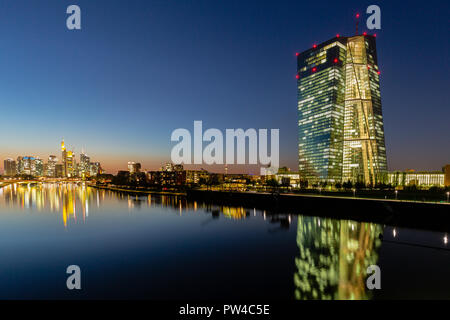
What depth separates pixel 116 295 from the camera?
57.7 ft

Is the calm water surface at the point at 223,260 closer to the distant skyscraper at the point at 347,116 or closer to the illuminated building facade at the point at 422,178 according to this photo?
the distant skyscraper at the point at 347,116

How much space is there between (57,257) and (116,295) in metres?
14.2

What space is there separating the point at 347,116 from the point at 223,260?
131 metres

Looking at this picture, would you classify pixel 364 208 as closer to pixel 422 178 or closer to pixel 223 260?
pixel 223 260

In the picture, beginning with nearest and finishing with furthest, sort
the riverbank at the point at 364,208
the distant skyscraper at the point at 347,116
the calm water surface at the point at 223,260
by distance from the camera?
the calm water surface at the point at 223,260
the riverbank at the point at 364,208
the distant skyscraper at the point at 347,116

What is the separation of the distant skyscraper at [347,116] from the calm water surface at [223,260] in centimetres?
9897

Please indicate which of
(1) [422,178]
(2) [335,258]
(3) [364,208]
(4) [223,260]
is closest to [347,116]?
(1) [422,178]

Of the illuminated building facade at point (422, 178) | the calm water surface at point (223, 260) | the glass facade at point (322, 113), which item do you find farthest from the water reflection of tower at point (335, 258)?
the illuminated building facade at point (422, 178)

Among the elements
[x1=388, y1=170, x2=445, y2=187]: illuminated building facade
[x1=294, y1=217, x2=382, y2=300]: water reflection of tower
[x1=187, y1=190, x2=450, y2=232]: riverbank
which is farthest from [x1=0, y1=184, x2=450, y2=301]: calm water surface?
[x1=388, y1=170, x2=445, y2=187]: illuminated building facade

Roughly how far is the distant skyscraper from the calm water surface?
9897 centimetres

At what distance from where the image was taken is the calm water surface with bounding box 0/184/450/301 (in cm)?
1802

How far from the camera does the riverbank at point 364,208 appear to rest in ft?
129
